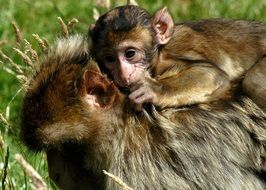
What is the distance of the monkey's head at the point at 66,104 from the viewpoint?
17.9 ft

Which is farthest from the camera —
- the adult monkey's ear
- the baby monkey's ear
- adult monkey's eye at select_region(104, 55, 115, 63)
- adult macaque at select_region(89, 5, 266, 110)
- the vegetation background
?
the vegetation background

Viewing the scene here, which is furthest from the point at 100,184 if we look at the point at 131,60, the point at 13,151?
the point at 13,151

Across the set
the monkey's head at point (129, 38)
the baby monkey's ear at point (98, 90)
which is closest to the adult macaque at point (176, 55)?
the monkey's head at point (129, 38)

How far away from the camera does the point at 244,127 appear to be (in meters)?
5.64

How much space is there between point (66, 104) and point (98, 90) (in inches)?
7.7

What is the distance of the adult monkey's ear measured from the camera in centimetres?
618

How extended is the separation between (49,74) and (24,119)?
293 mm

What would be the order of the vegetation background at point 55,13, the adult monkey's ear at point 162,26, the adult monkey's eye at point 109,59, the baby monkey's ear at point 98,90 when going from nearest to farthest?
the baby monkey's ear at point 98,90, the adult monkey's eye at point 109,59, the adult monkey's ear at point 162,26, the vegetation background at point 55,13

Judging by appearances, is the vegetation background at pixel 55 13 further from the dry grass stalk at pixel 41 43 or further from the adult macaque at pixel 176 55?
the adult macaque at pixel 176 55

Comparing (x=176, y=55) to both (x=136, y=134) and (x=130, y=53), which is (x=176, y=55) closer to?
(x=130, y=53)

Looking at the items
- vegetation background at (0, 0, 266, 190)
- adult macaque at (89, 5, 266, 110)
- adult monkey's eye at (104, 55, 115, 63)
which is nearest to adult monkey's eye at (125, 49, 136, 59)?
adult macaque at (89, 5, 266, 110)

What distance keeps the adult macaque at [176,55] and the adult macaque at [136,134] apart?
0.42 ft

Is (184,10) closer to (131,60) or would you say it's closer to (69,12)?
(69,12)

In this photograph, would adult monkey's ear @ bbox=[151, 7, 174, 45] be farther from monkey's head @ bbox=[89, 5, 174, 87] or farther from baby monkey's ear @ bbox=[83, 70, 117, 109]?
baby monkey's ear @ bbox=[83, 70, 117, 109]
